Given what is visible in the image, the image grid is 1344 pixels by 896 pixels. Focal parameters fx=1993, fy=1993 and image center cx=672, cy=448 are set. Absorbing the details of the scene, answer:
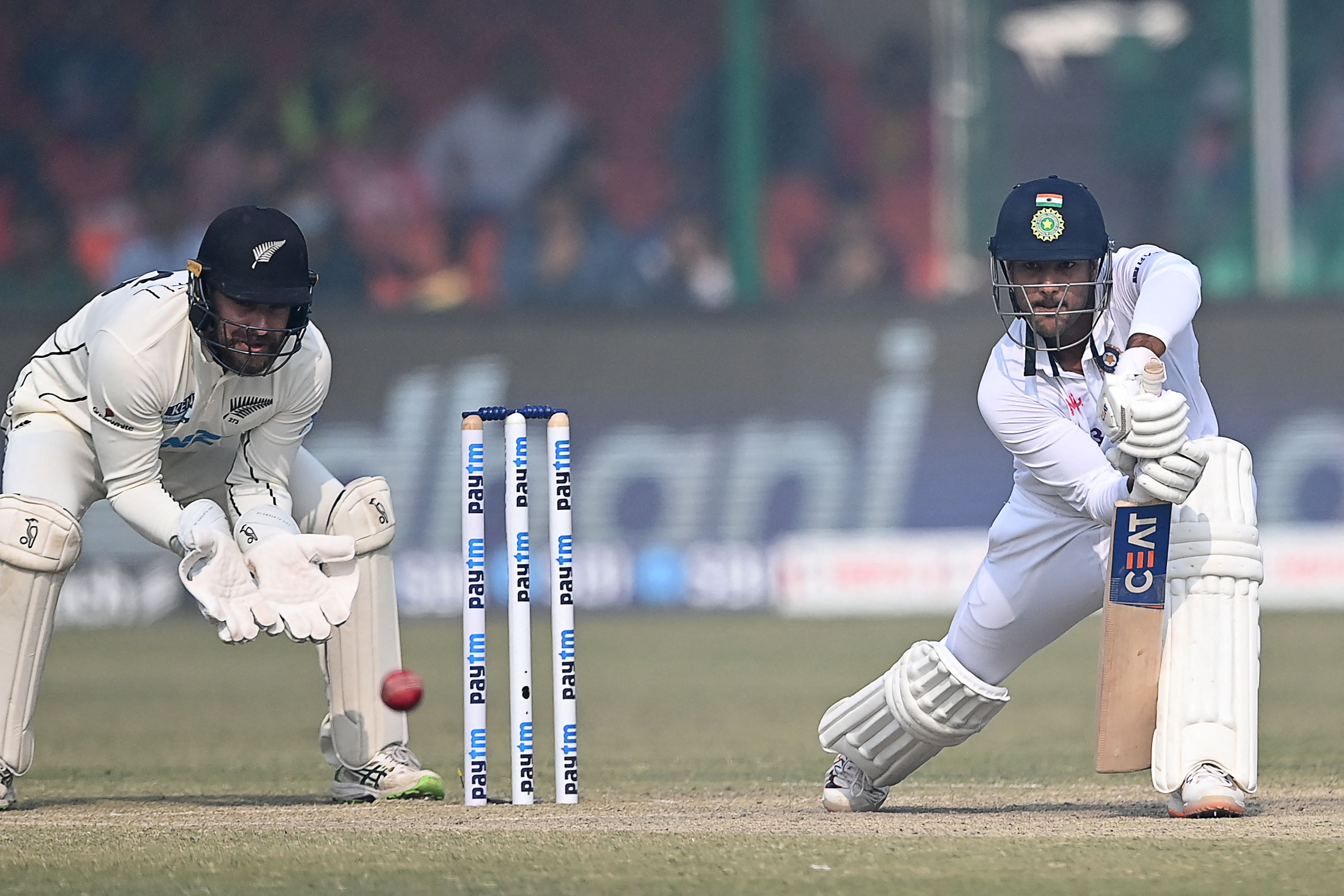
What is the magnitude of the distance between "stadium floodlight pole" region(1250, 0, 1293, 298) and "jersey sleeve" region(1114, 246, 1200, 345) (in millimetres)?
8710

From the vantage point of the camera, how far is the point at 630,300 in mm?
13078

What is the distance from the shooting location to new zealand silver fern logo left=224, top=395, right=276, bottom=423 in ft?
15.9

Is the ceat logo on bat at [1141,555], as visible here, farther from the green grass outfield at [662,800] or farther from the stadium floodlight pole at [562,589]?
the stadium floodlight pole at [562,589]

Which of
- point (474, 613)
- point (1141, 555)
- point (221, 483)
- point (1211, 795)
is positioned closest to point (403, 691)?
point (474, 613)

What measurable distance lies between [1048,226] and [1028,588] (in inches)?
33.5

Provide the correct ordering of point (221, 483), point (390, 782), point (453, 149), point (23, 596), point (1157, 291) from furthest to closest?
point (453, 149), point (221, 483), point (390, 782), point (23, 596), point (1157, 291)

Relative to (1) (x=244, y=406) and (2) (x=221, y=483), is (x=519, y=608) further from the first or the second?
(2) (x=221, y=483)

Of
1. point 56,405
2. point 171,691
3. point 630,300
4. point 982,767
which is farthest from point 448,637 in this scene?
point 56,405

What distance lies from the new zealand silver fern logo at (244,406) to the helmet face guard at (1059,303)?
70.5 inches

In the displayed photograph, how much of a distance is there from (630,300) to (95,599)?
3871 millimetres

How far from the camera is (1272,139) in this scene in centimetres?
1305

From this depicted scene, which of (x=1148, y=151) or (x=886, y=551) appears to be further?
(x=1148, y=151)

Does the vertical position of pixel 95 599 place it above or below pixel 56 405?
above

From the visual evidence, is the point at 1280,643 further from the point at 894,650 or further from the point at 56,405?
the point at 56,405
